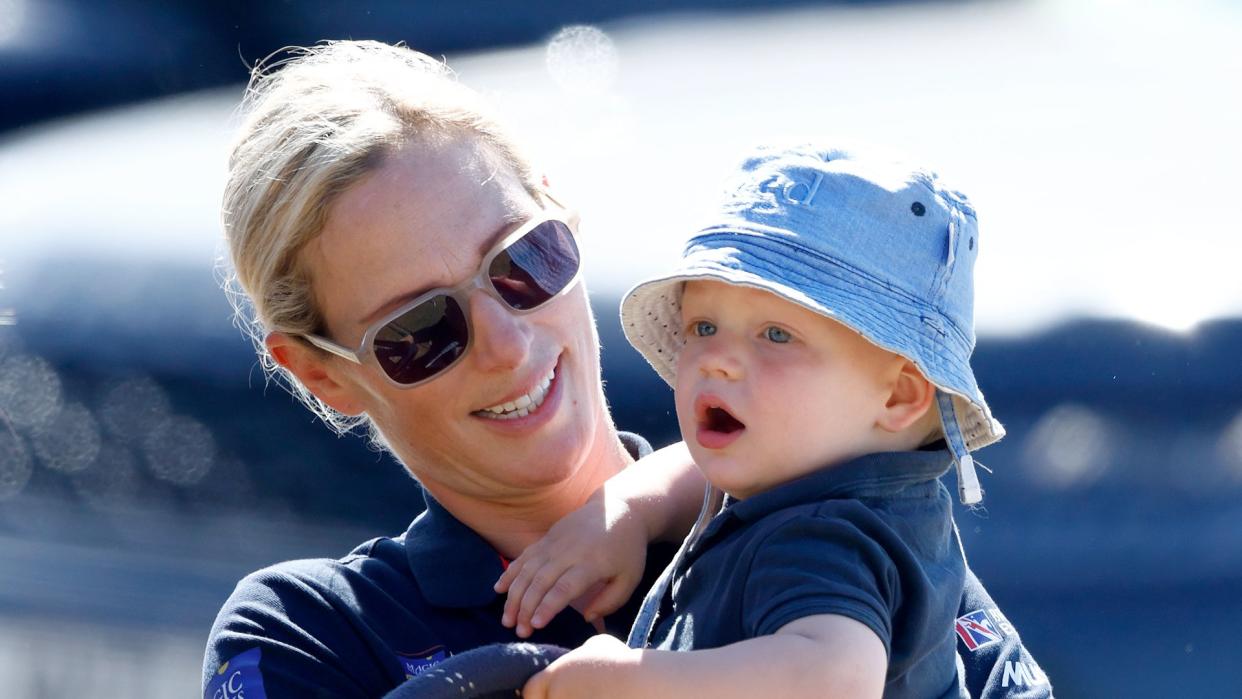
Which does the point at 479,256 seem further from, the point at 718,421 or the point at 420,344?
the point at 718,421

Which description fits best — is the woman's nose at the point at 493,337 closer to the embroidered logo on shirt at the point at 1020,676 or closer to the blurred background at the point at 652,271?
the embroidered logo on shirt at the point at 1020,676

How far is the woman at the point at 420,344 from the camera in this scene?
1877 millimetres

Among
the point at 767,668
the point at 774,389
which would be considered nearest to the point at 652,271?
the point at 774,389

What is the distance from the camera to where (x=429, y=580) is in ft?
6.35

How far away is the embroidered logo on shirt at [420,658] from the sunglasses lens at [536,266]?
1.59 ft

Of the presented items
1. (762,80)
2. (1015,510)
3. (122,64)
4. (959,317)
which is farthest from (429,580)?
(122,64)

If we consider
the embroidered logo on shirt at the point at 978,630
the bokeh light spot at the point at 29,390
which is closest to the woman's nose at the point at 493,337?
the embroidered logo on shirt at the point at 978,630

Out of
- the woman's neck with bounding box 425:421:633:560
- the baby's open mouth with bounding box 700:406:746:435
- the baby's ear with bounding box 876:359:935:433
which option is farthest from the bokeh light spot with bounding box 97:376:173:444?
the baby's ear with bounding box 876:359:935:433

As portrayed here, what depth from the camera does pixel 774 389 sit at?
1497mm

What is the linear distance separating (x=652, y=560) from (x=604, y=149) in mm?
2090

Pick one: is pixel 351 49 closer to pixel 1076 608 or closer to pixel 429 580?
pixel 429 580

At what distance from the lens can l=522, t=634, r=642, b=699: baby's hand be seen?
132 cm

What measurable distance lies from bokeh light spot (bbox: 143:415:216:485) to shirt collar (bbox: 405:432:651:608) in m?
1.40

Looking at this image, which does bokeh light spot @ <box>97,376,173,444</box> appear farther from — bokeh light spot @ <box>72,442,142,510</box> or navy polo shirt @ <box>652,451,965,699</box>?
navy polo shirt @ <box>652,451,965,699</box>
